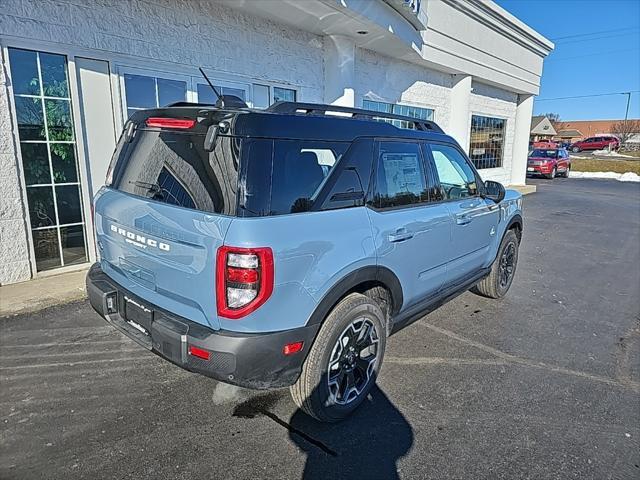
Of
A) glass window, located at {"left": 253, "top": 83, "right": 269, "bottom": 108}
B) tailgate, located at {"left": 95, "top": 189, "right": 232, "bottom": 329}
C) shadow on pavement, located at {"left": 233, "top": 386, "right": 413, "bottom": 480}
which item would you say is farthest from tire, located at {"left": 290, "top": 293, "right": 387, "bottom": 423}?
glass window, located at {"left": 253, "top": 83, "right": 269, "bottom": 108}

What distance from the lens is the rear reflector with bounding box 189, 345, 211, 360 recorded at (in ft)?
7.42

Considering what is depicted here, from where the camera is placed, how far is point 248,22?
702 centimetres

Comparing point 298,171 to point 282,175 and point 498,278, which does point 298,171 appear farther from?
point 498,278

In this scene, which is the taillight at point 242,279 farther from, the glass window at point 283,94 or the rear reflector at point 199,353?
the glass window at point 283,94

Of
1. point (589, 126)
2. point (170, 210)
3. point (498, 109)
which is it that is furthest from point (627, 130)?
point (170, 210)

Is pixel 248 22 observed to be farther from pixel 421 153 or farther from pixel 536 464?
pixel 536 464

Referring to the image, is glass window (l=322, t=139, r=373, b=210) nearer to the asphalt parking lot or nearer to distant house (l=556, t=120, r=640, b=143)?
the asphalt parking lot

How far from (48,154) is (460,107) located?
1132cm

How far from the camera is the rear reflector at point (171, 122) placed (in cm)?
251

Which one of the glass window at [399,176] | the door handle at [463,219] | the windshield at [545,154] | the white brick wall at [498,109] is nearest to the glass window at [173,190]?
the glass window at [399,176]

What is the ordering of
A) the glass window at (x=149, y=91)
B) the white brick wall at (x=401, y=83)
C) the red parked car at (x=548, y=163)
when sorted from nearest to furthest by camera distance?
the glass window at (x=149, y=91)
the white brick wall at (x=401, y=83)
the red parked car at (x=548, y=163)

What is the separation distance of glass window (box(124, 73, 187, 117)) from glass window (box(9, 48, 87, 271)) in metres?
0.79

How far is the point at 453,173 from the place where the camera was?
406 cm

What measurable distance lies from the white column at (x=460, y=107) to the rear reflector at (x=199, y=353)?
1217 cm
